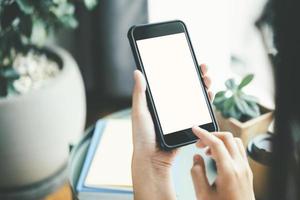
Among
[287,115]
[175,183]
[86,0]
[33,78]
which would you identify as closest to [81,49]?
[33,78]

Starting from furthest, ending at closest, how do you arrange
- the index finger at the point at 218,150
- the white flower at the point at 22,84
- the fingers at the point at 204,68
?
1. the white flower at the point at 22,84
2. the fingers at the point at 204,68
3. the index finger at the point at 218,150

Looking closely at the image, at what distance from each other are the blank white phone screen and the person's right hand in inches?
1.4

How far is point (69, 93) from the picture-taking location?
1109 mm

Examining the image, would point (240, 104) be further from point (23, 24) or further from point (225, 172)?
point (23, 24)

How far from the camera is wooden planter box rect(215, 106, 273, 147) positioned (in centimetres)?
69

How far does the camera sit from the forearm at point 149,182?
535mm

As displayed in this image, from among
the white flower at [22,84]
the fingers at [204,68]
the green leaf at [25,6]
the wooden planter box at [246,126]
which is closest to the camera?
the fingers at [204,68]

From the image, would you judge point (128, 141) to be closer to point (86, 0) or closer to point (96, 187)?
point (96, 187)

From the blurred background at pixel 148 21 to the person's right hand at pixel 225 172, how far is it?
26 centimetres

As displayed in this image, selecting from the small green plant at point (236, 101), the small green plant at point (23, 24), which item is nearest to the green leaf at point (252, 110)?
the small green plant at point (236, 101)

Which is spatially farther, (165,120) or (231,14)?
(231,14)

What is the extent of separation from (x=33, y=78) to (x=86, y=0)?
258mm

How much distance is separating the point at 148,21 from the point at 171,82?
73 cm

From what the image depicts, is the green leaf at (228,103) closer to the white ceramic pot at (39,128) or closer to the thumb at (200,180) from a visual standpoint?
the thumb at (200,180)
